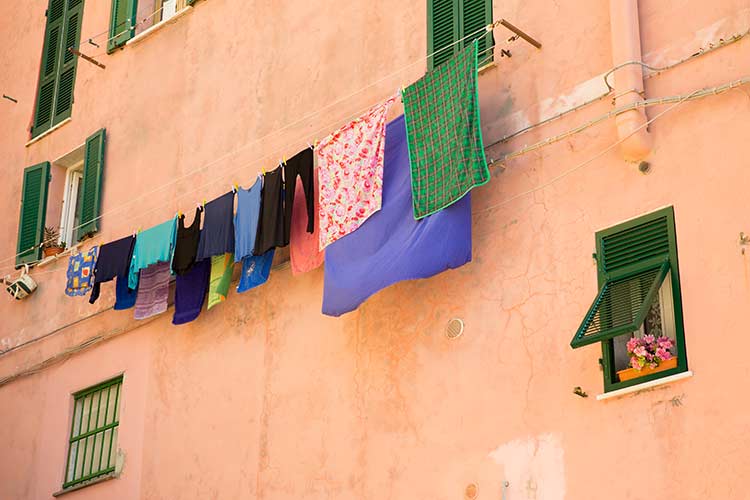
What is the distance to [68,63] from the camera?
58.1 feet

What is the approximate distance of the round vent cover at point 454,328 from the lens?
11141 mm

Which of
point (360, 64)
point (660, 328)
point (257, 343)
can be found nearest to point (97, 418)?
point (257, 343)

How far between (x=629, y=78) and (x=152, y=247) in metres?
5.90

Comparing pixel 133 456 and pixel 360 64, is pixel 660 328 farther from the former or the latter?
pixel 133 456

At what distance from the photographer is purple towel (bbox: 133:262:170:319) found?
14.2m

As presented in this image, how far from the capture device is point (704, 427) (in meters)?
9.16

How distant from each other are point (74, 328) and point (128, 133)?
252 cm

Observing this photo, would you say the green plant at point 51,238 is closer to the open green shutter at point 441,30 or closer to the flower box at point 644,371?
the open green shutter at point 441,30

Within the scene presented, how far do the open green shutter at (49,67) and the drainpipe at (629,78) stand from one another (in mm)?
9458

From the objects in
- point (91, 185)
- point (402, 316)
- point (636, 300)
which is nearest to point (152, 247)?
point (91, 185)

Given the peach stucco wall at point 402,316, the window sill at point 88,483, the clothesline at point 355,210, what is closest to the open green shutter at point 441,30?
the peach stucco wall at point 402,316

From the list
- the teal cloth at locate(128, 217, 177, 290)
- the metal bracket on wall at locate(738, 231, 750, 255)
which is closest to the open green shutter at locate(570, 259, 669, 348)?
the metal bracket on wall at locate(738, 231, 750, 255)

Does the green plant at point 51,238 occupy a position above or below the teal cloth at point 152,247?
above

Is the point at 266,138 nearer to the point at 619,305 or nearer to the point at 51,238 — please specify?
the point at 51,238
